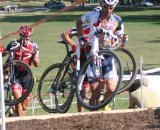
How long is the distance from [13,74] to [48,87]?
56 cm

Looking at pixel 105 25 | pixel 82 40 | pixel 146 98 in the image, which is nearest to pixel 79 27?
pixel 82 40

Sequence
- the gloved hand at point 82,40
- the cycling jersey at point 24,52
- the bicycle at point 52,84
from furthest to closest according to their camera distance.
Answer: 1. the cycling jersey at point 24,52
2. the bicycle at point 52,84
3. the gloved hand at point 82,40

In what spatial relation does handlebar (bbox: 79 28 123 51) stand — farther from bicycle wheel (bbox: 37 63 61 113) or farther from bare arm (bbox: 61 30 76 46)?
bicycle wheel (bbox: 37 63 61 113)

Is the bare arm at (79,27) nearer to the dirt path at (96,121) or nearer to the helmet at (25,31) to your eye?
the helmet at (25,31)

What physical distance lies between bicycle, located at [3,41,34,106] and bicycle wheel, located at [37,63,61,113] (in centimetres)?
30

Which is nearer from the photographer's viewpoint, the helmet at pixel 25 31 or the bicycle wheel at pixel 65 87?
the bicycle wheel at pixel 65 87

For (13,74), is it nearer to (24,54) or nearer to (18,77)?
(18,77)

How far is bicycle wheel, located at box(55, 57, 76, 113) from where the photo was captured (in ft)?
25.8

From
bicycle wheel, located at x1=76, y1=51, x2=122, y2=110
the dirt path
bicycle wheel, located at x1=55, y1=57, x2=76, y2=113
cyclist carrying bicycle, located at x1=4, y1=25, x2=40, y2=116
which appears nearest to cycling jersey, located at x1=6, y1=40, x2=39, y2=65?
cyclist carrying bicycle, located at x1=4, y1=25, x2=40, y2=116

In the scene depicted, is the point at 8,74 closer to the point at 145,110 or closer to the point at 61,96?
the point at 61,96

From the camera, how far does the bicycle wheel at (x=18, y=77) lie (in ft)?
26.7

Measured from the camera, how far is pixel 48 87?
8.52m

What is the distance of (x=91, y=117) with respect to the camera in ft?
23.3

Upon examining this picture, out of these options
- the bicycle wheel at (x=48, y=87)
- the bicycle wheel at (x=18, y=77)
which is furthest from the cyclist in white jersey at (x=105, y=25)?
the bicycle wheel at (x=18, y=77)
